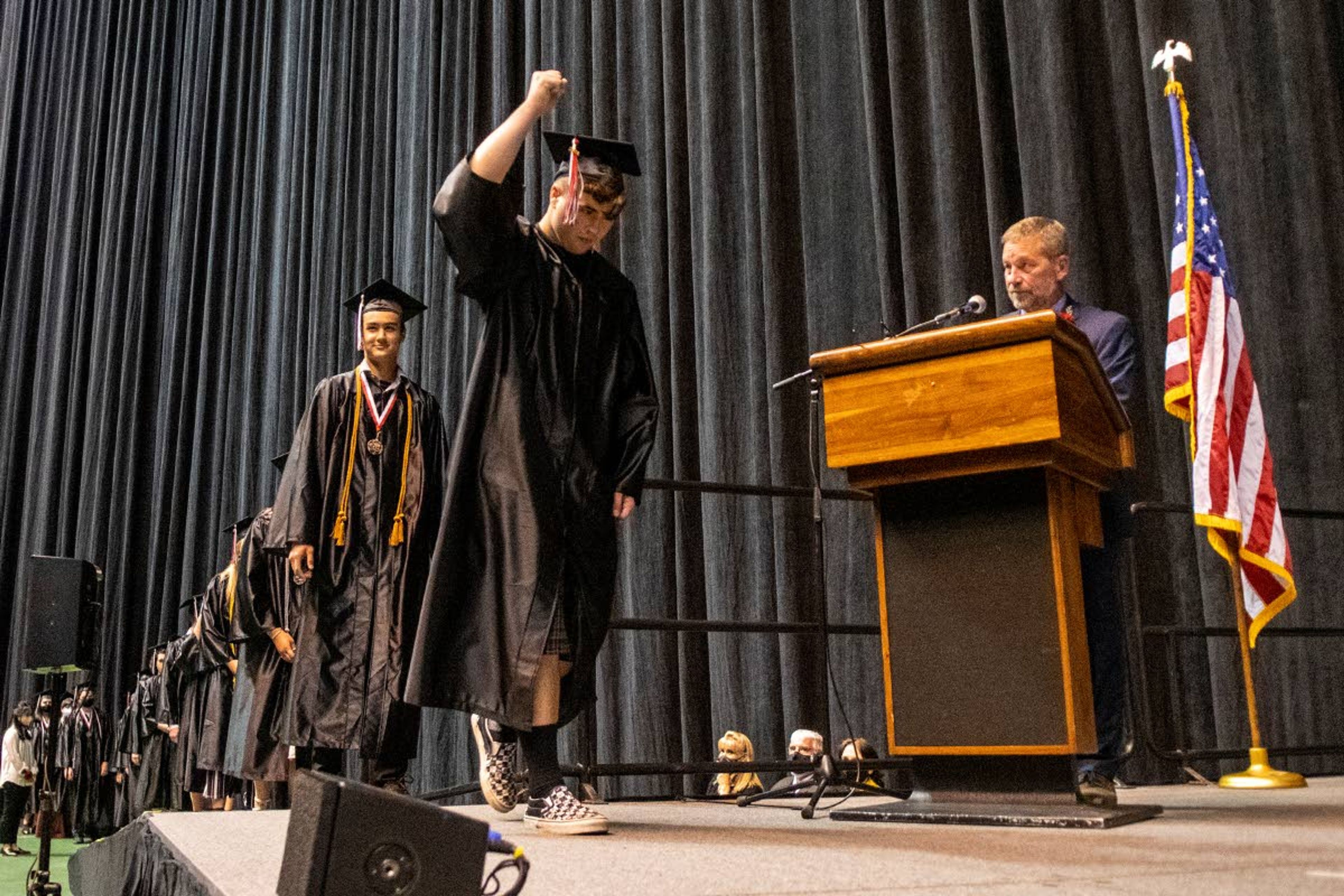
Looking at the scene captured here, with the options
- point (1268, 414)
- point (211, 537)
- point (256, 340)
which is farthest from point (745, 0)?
point (211, 537)

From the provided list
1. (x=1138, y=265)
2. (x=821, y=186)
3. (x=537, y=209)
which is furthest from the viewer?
(x=537, y=209)

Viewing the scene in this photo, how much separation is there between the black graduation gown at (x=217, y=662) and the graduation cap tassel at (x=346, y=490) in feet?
9.93

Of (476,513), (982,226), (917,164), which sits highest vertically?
(917,164)

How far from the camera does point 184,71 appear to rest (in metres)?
14.4

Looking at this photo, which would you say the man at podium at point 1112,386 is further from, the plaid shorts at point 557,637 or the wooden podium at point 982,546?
the plaid shorts at point 557,637

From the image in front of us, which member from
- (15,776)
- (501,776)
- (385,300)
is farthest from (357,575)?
(15,776)

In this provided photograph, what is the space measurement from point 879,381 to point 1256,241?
237 cm

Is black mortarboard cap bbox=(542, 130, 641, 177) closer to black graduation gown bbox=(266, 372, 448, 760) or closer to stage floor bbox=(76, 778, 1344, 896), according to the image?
stage floor bbox=(76, 778, 1344, 896)

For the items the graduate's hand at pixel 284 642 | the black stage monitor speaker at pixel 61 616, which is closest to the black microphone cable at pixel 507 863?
the graduate's hand at pixel 284 642

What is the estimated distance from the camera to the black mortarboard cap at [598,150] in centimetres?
267

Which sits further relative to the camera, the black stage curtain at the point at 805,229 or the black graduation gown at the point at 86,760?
the black graduation gown at the point at 86,760

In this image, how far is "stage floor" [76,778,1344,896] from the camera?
160cm

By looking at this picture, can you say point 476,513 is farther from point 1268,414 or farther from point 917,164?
point 917,164

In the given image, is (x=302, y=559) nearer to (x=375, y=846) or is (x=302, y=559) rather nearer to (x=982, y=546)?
(x=982, y=546)
